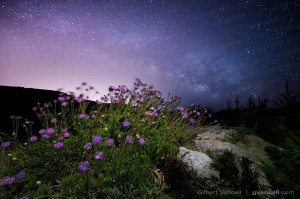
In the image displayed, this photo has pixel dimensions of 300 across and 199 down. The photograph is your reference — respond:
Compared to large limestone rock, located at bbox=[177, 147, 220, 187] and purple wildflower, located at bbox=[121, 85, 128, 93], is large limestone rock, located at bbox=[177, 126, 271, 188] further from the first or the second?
purple wildflower, located at bbox=[121, 85, 128, 93]

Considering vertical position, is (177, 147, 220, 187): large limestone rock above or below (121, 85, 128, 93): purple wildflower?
below

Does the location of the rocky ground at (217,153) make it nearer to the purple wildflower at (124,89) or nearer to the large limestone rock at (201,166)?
the large limestone rock at (201,166)

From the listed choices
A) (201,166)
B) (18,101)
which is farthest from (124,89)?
(18,101)

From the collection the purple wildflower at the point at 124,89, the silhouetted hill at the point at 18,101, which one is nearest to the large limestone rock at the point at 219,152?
the purple wildflower at the point at 124,89

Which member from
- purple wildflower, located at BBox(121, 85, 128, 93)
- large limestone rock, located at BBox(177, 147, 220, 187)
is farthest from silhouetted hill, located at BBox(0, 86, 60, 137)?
large limestone rock, located at BBox(177, 147, 220, 187)

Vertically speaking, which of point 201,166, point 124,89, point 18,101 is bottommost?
point 201,166

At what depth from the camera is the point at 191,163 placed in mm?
3529

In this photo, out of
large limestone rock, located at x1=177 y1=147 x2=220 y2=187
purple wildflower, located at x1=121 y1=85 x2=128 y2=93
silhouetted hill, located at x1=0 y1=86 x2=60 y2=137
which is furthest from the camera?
silhouetted hill, located at x1=0 y1=86 x2=60 y2=137

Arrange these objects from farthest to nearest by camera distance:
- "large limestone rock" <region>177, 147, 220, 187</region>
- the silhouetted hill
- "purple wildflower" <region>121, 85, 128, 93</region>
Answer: the silhouetted hill
"purple wildflower" <region>121, 85, 128, 93</region>
"large limestone rock" <region>177, 147, 220, 187</region>

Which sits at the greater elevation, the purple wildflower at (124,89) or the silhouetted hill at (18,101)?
the purple wildflower at (124,89)

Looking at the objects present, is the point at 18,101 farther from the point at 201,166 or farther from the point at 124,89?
the point at 201,166

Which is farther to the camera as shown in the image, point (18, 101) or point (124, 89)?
point (18, 101)

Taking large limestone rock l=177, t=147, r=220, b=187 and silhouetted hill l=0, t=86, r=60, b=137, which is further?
silhouetted hill l=0, t=86, r=60, b=137

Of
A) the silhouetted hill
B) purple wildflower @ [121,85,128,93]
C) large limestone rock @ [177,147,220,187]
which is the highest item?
purple wildflower @ [121,85,128,93]
